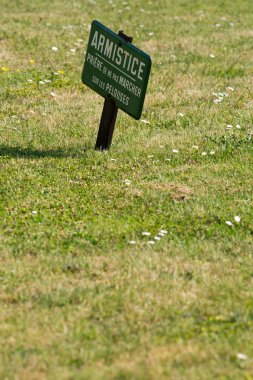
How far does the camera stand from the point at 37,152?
791 cm

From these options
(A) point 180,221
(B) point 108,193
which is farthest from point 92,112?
(A) point 180,221

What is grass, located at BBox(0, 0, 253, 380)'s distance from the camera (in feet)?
14.7

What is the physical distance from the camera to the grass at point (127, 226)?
14.7 ft

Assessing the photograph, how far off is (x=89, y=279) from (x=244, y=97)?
506cm

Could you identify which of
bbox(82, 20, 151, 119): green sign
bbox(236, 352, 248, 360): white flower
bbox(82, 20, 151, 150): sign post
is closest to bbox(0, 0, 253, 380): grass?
bbox(236, 352, 248, 360): white flower

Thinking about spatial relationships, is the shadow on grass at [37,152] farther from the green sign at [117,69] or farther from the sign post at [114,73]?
the green sign at [117,69]

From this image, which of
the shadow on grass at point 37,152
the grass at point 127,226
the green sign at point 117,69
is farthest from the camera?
the shadow on grass at point 37,152

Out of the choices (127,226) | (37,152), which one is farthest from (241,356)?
(37,152)

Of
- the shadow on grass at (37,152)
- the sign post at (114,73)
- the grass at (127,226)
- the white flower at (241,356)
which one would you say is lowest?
the shadow on grass at (37,152)

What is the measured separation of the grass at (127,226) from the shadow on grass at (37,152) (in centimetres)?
3

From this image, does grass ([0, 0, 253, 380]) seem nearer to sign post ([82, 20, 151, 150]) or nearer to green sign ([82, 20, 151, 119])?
sign post ([82, 20, 151, 150])

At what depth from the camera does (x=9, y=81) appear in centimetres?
1037

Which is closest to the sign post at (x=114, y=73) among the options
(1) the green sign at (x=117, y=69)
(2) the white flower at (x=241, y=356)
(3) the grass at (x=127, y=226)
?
(1) the green sign at (x=117, y=69)

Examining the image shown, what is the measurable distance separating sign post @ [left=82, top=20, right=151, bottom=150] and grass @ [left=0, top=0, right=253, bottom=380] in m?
0.37
